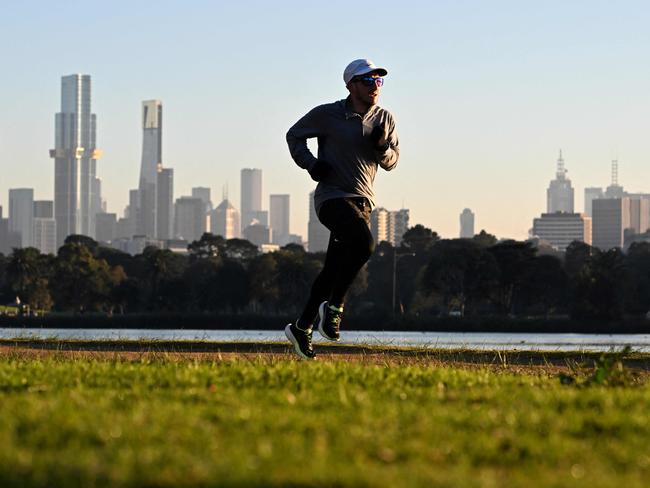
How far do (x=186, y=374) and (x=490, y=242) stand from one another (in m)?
167

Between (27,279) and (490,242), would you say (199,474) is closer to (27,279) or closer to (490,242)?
(27,279)

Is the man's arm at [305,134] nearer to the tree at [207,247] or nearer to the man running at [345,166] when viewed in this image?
the man running at [345,166]

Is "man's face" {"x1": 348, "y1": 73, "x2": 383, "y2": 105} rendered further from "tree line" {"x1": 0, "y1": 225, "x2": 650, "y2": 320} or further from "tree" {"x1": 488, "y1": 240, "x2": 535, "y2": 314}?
"tree" {"x1": 488, "y1": 240, "x2": 535, "y2": 314}

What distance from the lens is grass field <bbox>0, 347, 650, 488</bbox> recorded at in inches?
216

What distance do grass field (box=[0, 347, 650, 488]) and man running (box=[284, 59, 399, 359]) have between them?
248 cm

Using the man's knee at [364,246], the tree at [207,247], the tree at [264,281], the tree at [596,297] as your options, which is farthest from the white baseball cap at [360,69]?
the tree at [207,247]

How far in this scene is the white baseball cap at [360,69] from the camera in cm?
1159

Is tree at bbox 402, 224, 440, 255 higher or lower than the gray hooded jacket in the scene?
higher


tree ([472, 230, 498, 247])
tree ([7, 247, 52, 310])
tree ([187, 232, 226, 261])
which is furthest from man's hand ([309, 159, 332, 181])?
tree ([472, 230, 498, 247])

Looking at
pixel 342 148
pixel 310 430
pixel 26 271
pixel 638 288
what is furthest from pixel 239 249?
pixel 310 430

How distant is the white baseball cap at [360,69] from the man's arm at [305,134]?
368 millimetres

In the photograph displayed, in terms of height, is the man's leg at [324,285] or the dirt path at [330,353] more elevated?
the man's leg at [324,285]

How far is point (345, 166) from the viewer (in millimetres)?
11609

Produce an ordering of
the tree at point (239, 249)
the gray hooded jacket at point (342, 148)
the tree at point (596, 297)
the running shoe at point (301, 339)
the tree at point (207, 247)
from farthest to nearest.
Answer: the tree at point (239, 249)
the tree at point (207, 247)
the tree at point (596, 297)
the running shoe at point (301, 339)
the gray hooded jacket at point (342, 148)
